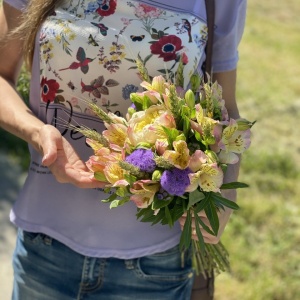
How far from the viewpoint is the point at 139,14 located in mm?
1730

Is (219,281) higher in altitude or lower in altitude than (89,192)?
lower

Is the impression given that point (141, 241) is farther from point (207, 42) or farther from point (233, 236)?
point (233, 236)

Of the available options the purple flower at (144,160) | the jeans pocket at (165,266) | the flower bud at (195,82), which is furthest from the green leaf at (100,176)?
the jeans pocket at (165,266)

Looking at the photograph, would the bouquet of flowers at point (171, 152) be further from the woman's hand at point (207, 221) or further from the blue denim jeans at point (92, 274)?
the blue denim jeans at point (92, 274)

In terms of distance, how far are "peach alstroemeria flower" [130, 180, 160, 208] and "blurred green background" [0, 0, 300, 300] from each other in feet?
3.54

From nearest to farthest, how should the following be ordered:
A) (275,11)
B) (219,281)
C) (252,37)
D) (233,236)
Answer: (219,281)
(233,236)
(252,37)
(275,11)

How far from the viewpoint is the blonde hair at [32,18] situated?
1.76 metres

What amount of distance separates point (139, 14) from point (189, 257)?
0.73 metres

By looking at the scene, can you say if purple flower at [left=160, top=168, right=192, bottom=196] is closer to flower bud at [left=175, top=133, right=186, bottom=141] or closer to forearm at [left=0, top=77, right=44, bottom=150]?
flower bud at [left=175, top=133, right=186, bottom=141]

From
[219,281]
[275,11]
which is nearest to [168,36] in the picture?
[219,281]

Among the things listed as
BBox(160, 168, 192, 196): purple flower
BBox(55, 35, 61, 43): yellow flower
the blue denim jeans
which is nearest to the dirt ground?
the blue denim jeans

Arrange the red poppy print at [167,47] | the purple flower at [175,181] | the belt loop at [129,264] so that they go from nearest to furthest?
the purple flower at [175,181] < the red poppy print at [167,47] < the belt loop at [129,264]

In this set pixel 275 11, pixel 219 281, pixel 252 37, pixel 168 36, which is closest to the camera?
pixel 168 36

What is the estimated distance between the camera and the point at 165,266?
1864mm
